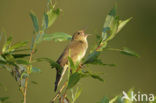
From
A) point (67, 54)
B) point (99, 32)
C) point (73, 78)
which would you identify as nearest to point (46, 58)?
point (73, 78)

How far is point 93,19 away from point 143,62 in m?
0.67

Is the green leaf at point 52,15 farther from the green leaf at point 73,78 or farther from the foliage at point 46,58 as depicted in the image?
the green leaf at point 73,78

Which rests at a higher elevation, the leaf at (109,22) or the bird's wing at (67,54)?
the leaf at (109,22)

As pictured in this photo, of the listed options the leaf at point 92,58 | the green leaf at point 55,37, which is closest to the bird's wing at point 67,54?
the green leaf at point 55,37

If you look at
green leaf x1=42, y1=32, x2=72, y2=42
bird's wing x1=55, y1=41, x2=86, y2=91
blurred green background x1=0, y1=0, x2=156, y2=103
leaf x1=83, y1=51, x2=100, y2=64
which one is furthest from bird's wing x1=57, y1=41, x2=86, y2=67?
blurred green background x1=0, y1=0, x2=156, y2=103

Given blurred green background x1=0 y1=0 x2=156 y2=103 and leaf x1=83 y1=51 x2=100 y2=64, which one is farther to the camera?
blurred green background x1=0 y1=0 x2=156 y2=103

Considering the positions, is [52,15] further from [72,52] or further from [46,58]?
[72,52]

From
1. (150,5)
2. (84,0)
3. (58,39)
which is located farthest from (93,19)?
(58,39)

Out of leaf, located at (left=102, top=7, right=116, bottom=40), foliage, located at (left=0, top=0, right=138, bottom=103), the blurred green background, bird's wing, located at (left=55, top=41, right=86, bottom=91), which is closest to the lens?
foliage, located at (left=0, top=0, right=138, bottom=103)

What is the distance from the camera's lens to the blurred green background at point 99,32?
411cm

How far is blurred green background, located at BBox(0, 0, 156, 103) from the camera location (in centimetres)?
411

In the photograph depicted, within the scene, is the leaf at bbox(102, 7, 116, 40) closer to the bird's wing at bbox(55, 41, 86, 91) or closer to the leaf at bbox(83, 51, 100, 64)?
the leaf at bbox(83, 51, 100, 64)

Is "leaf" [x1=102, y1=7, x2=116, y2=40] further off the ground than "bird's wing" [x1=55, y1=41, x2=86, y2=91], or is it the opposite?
"leaf" [x1=102, y1=7, x2=116, y2=40]

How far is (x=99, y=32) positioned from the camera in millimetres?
4363
